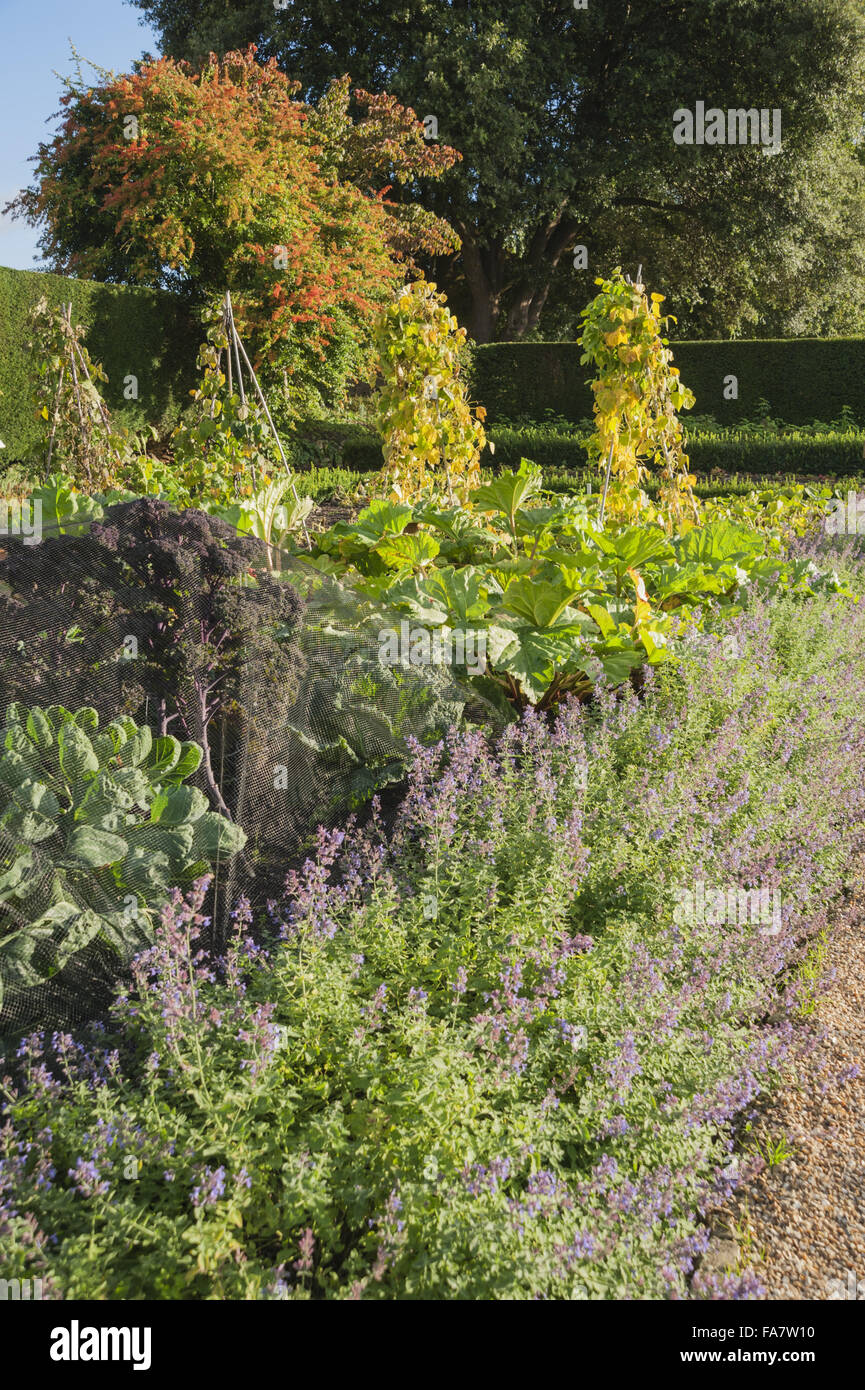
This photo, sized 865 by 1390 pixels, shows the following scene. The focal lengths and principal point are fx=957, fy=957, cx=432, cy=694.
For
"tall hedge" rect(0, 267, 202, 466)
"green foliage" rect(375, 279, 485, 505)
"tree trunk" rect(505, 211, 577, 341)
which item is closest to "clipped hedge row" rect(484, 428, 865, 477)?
"tall hedge" rect(0, 267, 202, 466)

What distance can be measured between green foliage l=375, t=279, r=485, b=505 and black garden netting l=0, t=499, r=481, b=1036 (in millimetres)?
2815

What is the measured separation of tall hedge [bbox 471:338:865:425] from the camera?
17.3 metres

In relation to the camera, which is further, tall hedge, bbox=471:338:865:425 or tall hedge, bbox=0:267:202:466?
tall hedge, bbox=471:338:865:425

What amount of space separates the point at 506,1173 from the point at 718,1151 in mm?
607

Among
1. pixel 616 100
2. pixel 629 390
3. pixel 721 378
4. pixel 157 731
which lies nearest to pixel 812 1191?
pixel 157 731

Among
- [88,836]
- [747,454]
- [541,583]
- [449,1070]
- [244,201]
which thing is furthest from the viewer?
[747,454]

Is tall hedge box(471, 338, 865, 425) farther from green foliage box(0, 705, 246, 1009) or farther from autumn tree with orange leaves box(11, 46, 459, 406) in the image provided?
green foliage box(0, 705, 246, 1009)

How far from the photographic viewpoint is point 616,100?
19.4 metres

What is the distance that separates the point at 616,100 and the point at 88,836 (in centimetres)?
2173

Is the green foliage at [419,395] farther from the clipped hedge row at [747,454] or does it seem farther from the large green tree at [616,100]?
the large green tree at [616,100]

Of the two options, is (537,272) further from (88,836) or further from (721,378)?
(88,836)

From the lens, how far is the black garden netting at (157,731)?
2.09 meters

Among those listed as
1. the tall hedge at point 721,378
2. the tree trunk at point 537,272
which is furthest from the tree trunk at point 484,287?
the tall hedge at point 721,378

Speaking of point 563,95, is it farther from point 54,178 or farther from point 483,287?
point 54,178
